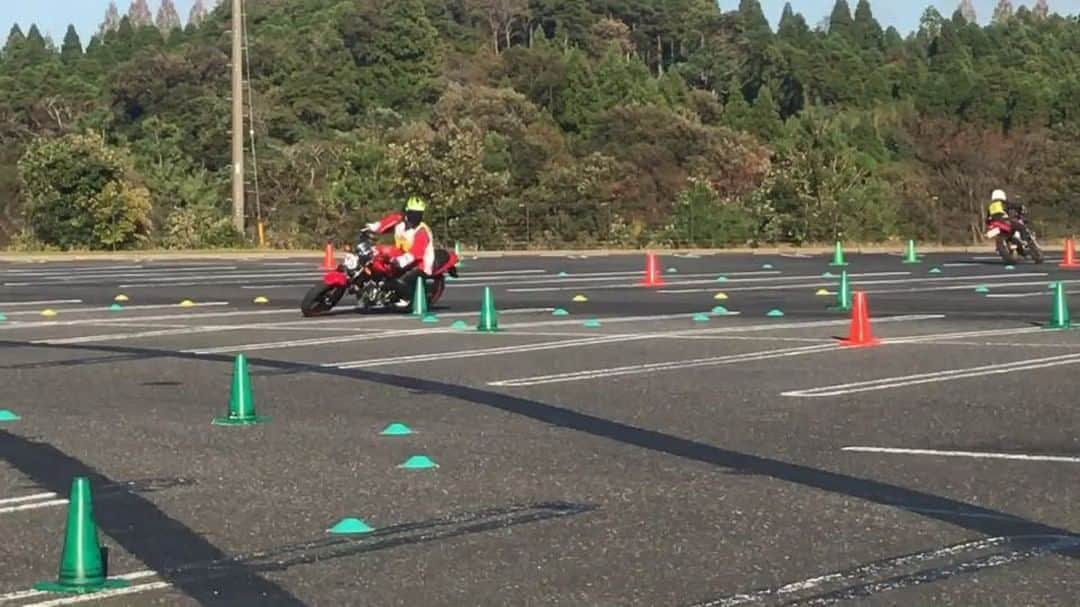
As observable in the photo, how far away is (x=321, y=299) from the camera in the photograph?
22969mm

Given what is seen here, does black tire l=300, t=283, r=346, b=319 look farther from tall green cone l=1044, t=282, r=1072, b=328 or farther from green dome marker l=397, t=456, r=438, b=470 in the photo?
green dome marker l=397, t=456, r=438, b=470

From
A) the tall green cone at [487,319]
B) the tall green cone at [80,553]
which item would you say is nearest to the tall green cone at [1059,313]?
the tall green cone at [487,319]

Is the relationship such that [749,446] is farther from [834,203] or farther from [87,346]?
[834,203]

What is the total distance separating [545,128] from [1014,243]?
143 ft

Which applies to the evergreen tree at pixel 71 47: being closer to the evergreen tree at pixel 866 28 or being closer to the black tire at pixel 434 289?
the evergreen tree at pixel 866 28

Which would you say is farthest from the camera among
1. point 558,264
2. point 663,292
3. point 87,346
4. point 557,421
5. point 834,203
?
point 834,203

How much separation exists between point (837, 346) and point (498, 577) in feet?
35.6

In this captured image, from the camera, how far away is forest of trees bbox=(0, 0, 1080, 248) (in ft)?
182

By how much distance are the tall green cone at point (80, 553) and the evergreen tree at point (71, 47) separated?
118m

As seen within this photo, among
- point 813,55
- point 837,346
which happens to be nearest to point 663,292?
point 837,346

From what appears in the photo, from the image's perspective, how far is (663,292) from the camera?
2808cm

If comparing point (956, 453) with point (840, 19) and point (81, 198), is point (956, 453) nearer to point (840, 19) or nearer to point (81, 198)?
point (81, 198)

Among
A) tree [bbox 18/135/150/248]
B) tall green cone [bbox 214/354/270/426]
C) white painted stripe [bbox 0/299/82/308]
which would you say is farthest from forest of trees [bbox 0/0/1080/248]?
tall green cone [bbox 214/354/270/426]

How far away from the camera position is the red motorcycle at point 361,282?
22891 mm
